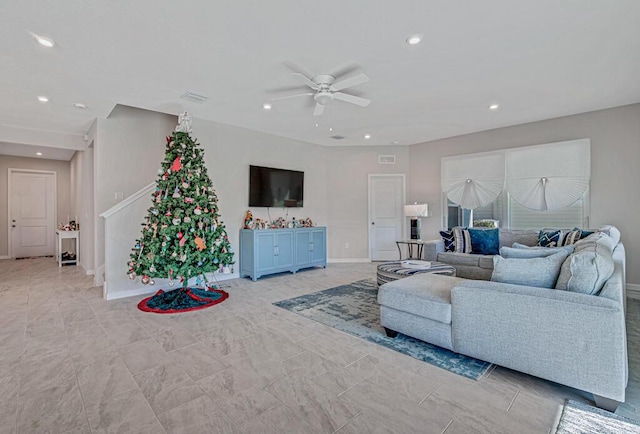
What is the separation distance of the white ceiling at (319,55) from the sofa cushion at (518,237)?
6.10 feet

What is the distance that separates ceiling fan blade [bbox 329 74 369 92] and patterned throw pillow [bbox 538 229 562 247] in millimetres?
3386

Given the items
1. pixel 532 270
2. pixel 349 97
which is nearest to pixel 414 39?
pixel 349 97

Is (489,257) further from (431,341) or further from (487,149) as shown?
(431,341)

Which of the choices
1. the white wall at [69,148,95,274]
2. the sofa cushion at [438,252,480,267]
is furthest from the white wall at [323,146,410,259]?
the white wall at [69,148,95,274]

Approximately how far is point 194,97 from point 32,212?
23.8 feet

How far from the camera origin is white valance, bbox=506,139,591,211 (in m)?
4.80

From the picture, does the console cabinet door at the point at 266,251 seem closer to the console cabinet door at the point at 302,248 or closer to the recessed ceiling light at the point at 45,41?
the console cabinet door at the point at 302,248

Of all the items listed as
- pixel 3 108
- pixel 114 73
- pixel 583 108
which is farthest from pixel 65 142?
pixel 583 108

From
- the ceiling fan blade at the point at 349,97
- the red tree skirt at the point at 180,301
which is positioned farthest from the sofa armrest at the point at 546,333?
the red tree skirt at the point at 180,301

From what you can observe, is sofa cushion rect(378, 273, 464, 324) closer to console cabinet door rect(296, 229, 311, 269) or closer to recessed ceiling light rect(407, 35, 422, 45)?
recessed ceiling light rect(407, 35, 422, 45)

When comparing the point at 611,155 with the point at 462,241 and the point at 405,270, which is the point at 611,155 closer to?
the point at 462,241

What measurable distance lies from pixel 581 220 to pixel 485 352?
4.13m

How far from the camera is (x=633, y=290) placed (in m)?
4.26

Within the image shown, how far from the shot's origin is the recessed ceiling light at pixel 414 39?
264 centimetres
